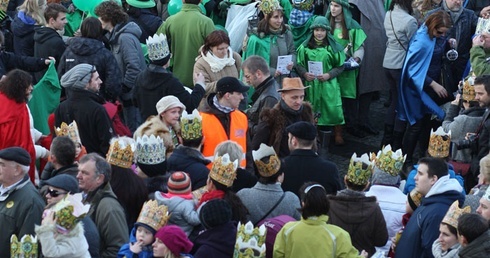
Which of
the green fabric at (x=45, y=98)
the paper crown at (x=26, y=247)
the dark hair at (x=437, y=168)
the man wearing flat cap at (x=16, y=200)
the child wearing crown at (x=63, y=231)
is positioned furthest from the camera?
the green fabric at (x=45, y=98)

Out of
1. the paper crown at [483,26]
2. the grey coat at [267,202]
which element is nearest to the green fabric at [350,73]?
the paper crown at [483,26]

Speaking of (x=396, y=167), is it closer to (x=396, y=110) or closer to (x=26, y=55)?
(x=396, y=110)

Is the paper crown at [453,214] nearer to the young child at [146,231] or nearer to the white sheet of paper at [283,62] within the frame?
the young child at [146,231]

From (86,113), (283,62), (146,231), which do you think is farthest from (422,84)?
(146,231)

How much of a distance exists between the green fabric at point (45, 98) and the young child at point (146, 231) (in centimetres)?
383

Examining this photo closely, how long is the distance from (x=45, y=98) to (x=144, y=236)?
166 inches

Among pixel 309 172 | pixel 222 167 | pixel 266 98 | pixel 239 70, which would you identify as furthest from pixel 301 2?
pixel 222 167

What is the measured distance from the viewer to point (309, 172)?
8992 mm

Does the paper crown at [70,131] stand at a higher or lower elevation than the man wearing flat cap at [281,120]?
higher

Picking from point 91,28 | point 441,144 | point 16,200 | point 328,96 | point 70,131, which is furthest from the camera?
point 328,96

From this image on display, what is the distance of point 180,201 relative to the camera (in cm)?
816

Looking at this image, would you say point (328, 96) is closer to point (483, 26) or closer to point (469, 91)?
point (483, 26)

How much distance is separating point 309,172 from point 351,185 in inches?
22.3

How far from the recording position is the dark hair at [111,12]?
1195 cm
